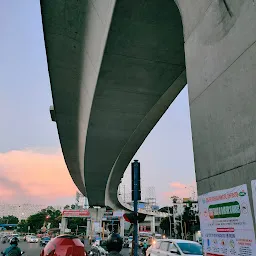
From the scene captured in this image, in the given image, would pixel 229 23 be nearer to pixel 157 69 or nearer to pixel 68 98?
pixel 157 69

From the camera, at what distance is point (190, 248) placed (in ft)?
31.6

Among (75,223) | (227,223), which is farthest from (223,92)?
(75,223)

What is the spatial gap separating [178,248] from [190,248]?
43cm

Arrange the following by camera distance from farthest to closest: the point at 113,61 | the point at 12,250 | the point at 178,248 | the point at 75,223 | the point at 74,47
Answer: the point at 75,223
the point at 178,248
the point at 74,47
the point at 113,61
the point at 12,250

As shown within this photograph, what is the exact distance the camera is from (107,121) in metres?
12.7

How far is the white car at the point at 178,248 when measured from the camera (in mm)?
9398

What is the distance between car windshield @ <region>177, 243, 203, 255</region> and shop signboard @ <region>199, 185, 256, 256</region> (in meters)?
6.86

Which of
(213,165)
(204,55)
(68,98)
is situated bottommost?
(213,165)

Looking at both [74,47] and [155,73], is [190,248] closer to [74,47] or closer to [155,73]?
[155,73]

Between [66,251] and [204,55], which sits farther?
[66,251]

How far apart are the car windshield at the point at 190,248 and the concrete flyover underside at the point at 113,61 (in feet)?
17.6

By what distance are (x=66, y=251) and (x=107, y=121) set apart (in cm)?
905

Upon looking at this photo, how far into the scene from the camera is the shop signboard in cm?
258

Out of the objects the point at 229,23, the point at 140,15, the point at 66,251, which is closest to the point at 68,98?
the point at 140,15
